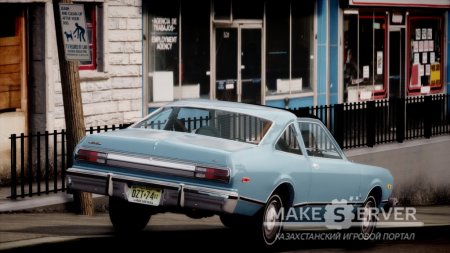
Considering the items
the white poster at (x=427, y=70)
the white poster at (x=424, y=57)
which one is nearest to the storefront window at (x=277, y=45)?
the white poster at (x=424, y=57)

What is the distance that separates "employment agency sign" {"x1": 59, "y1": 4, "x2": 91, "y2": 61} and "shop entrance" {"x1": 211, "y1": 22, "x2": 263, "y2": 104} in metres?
8.77

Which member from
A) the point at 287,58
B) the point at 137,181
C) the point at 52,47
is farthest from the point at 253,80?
the point at 137,181

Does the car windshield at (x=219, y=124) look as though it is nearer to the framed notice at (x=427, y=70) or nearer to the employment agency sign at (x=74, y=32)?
the employment agency sign at (x=74, y=32)

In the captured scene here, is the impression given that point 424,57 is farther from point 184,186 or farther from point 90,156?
point 184,186

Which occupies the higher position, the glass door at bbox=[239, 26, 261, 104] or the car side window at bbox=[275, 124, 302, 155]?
the glass door at bbox=[239, 26, 261, 104]

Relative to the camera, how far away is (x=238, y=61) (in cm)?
2519

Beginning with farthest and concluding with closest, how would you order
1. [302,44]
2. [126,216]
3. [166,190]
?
[302,44], [126,216], [166,190]

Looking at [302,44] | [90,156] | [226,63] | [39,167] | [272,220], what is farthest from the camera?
[302,44]

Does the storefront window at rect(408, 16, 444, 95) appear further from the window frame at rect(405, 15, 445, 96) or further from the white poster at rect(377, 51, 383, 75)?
the white poster at rect(377, 51, 383, 75)

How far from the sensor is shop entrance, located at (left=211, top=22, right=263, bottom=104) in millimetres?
24562

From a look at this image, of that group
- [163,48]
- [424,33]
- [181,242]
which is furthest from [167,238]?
[424,33]

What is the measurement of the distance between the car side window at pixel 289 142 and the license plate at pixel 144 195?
1.56 metres

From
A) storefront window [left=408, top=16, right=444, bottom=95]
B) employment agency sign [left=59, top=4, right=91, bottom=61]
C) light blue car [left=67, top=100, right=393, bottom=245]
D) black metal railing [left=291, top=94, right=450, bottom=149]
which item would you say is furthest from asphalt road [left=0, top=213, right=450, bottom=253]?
storefront window [left=408, top=16, right=444, bottom=95]

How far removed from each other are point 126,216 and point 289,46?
14075 millimetres
